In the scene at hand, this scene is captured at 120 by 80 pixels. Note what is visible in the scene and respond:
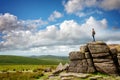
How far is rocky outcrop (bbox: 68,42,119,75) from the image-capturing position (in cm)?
4838

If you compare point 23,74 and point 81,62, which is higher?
point 81,62

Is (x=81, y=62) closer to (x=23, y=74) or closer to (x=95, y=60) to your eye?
(x=95, y=60)

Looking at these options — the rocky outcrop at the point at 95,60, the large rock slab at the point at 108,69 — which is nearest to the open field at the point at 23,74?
the rocky outcrop at the point at 95,60

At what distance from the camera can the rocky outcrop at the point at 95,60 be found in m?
48.4

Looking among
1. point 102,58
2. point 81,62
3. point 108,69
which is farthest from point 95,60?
point 108,69

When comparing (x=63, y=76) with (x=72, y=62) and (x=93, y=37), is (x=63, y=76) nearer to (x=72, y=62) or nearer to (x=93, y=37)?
(x=72, y=62)

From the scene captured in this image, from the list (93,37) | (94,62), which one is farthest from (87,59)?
(93,37)

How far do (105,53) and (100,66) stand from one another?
3.18 meters

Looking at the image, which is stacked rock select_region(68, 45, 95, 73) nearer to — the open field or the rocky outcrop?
the rocky outcrop

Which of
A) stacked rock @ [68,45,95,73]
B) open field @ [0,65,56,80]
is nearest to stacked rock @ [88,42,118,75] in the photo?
stacked rock @ [68,45,95,73]

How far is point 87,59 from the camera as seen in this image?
50656mm

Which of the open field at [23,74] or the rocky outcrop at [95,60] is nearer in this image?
the rocky outcrop at [95,60]

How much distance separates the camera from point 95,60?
Answer: 50062mm

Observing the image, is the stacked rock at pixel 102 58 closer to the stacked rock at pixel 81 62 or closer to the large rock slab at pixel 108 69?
the large rock slab at pixel 108 69
